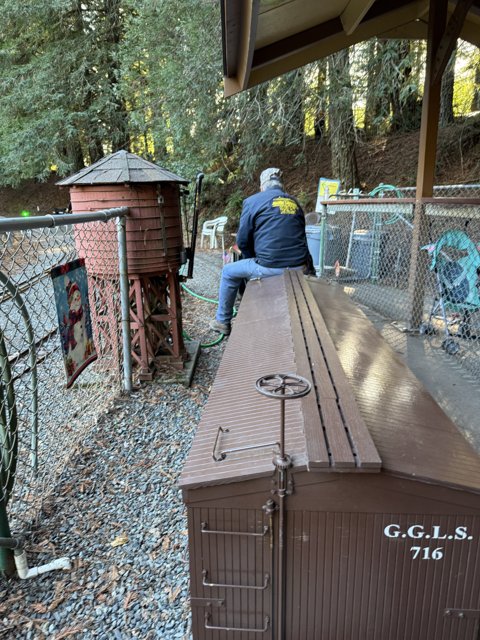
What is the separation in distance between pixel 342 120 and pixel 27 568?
482 inches

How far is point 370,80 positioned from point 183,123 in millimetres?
5382

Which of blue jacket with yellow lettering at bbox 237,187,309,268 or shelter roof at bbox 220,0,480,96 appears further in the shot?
blue jacket with yellow lettering at bbox 237,187,309,268

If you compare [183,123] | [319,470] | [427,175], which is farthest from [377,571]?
[183,123]

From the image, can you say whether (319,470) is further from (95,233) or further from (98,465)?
(95,233)

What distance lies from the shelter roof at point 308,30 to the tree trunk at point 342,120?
495 centimetres

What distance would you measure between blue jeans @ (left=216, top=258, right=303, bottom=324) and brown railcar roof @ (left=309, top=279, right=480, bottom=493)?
210 cm

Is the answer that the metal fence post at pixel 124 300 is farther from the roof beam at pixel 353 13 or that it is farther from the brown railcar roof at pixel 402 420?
the roof beam at pixel 353 13

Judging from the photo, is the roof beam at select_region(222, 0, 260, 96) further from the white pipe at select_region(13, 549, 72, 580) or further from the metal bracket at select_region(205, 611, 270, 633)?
the white pipe at select_region(13, 549, 72, 580)

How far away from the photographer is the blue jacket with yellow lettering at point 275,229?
4.89 m

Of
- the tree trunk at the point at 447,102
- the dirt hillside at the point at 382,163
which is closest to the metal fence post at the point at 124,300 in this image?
the dirt hillside at the point at 382,163

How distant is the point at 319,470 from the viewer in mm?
1443

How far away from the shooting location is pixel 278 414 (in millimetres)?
1824

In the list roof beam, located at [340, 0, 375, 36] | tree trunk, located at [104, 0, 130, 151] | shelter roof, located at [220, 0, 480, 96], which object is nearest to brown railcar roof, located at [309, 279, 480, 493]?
shelter roof, located at [220, 0, 480, 96]

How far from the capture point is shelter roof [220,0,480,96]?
3.86 metres
